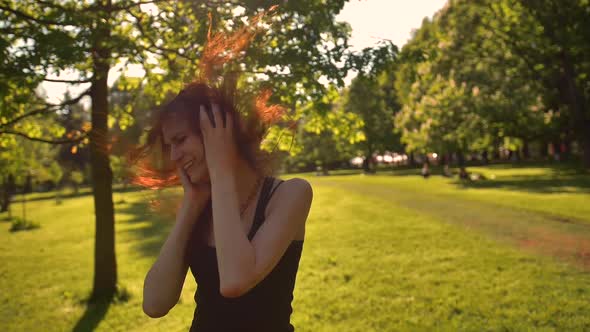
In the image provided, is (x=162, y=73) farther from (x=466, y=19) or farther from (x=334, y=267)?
(x=466, y=19)

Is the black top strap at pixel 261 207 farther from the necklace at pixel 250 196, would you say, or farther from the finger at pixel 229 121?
the finger at pixel 229 121

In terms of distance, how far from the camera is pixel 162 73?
9.59 meters

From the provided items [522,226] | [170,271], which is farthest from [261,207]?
[522,226]

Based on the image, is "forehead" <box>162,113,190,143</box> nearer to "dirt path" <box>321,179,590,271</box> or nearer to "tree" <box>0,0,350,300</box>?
"tree" <box>0,0,350,300</box>

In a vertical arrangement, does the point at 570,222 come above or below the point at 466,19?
below

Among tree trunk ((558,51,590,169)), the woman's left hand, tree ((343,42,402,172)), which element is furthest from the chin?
tree ((343,42,402,172))

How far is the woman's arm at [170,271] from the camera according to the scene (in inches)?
72.7

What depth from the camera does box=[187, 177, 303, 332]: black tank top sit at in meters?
1.80

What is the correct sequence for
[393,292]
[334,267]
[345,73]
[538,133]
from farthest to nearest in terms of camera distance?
[538,133], [334,267], [393,292], [345,73]

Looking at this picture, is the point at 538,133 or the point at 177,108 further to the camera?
the point at 538,133

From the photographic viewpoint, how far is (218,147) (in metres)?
1.69

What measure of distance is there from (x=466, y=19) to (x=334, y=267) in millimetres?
25710

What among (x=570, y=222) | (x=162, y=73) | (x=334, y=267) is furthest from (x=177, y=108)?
(x=570, y=222)

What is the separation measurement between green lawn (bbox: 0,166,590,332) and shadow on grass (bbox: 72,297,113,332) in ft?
0.13
